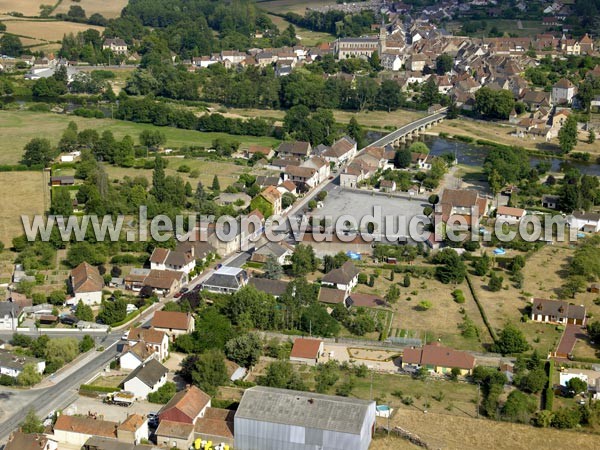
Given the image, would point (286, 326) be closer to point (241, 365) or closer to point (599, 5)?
point (241, 365)

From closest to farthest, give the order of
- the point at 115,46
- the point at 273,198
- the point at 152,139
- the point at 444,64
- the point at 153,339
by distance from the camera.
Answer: the point at 153,339
the point at 273,198
the point at 152,139
the point at 444,64
the point at 115,46

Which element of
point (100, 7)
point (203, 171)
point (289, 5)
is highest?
point (100, 7)

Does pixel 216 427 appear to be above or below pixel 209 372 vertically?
below

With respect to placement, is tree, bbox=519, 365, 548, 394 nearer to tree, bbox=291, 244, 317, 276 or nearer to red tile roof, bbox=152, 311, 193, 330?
tree, bbox=291, 244, 317, 276

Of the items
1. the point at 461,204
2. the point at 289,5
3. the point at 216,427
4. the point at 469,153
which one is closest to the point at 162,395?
the point at 216,427

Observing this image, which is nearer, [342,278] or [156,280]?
[156,280]

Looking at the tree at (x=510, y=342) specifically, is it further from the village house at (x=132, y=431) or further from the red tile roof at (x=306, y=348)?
the village house at (x=132, y=431)

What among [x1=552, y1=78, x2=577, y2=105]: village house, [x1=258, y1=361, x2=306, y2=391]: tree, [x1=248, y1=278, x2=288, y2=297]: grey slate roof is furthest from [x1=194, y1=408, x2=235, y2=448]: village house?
[x1=552, y1=78, x2=577, y2=105]: village house

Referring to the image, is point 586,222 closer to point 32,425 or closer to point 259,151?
point 259,151
